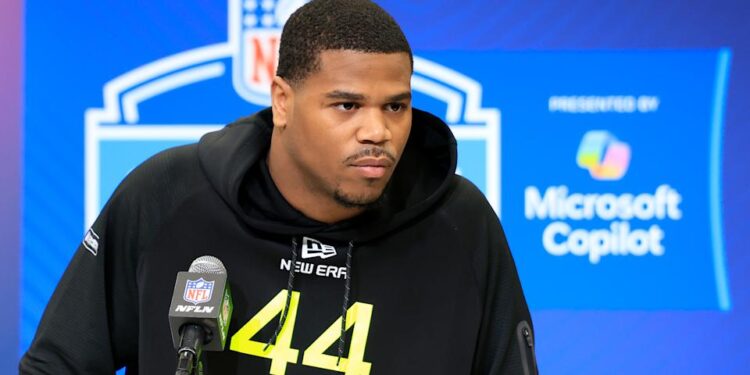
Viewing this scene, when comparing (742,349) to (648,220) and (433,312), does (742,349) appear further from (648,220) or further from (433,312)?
(433,312)

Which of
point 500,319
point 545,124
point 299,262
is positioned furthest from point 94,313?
point 545,124

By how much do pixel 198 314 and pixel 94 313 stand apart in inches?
15.2

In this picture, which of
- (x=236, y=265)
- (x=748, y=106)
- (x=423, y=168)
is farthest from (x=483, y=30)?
(x=236, y=265)

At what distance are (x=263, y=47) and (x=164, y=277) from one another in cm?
155

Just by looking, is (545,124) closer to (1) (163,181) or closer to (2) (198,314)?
(1) (163,181)

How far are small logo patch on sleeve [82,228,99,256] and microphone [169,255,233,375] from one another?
0.30 m

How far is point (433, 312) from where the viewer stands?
5.72ft

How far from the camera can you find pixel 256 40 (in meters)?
3.13

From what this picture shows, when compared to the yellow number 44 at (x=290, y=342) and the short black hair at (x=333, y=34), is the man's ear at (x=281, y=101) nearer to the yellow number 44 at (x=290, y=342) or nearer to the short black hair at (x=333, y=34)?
the short black hair at (x=333, y=34)

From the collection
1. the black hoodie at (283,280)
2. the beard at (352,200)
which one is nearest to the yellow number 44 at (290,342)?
the black hoodie at (283,280)

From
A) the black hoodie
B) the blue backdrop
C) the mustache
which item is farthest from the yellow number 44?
the blue backdrop

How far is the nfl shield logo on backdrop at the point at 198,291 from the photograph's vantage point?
1.42 m


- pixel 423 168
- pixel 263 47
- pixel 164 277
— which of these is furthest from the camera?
pixel 263 47

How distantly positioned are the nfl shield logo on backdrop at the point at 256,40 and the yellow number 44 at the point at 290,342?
60.9 inches
